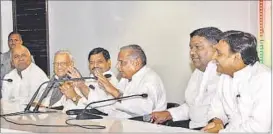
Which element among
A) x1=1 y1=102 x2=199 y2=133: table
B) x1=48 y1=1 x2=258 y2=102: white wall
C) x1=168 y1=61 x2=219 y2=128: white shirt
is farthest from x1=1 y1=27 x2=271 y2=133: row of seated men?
x1=48 y1=1 x2=258 y2=102: white wall

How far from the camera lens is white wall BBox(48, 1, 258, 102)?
126 inches

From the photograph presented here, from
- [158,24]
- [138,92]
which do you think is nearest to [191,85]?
[138,92]

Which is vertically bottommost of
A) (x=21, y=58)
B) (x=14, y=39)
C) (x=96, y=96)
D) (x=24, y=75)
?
(x=96, y=96)

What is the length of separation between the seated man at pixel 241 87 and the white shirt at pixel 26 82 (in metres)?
1.06

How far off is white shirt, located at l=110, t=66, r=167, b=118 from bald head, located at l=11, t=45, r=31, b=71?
58 cm

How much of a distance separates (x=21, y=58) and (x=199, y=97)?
106 centimetres

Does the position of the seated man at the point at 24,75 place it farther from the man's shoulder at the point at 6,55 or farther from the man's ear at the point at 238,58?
the man's ear at the point at 238,58

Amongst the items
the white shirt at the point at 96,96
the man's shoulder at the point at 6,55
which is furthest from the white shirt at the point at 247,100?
the man's shoulder at the point at 6,55

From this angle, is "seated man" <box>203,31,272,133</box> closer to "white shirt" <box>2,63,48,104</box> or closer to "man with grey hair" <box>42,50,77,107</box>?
"man with grey hair" <box>42,50,77,107</box>

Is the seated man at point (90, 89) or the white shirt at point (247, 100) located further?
the seated man at point (90, 89)

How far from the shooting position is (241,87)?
1.89m

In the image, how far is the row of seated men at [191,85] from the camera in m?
1.86

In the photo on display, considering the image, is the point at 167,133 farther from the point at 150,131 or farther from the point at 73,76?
the point at 73,76

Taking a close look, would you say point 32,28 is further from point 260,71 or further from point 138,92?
point 260,71
